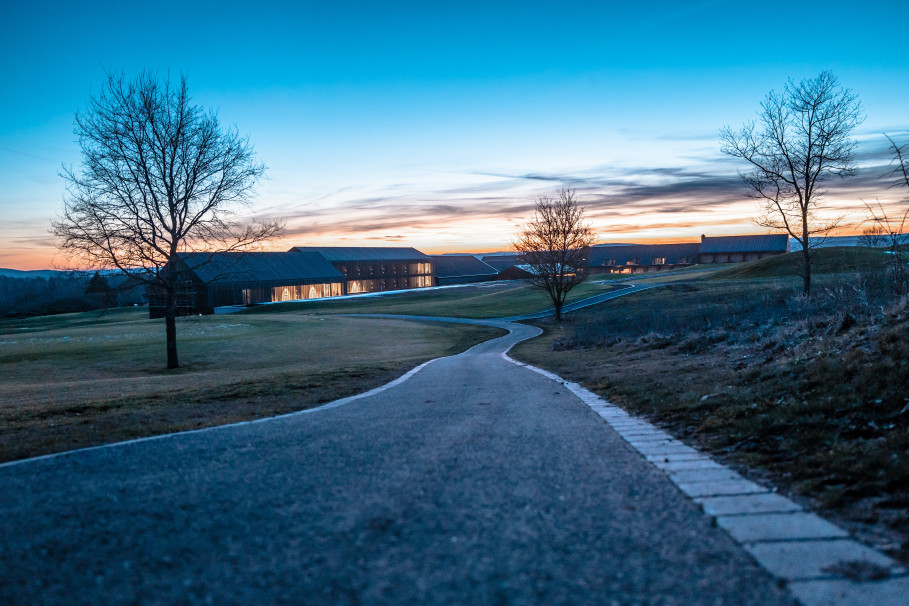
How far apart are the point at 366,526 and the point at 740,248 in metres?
129

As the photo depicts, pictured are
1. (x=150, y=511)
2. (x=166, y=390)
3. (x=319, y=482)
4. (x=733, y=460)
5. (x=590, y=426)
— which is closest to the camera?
(x=150, y=511)

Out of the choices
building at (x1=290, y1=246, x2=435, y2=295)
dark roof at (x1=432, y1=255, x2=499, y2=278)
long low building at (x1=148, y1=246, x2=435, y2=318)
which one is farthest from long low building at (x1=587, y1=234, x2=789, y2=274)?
long low building at (x1=148, y1=246, x2=435, y2=318)

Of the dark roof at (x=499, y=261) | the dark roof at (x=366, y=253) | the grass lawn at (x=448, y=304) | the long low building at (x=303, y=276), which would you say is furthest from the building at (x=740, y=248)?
the dark roof at (x=366, y=253)

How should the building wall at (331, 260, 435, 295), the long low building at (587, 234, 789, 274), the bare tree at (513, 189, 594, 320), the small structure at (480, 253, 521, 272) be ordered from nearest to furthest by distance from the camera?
the bare tree at (513, 189, 594, 320), the building wall at (331, 260, 435, 295), the long low building at (587, 234, 789, 274), the small structure at (480, 253, 521, 272)

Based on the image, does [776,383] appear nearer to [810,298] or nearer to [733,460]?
[733,460]

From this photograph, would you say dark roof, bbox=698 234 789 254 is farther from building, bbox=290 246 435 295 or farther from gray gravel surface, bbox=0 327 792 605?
gray gravel surface, bbox=0 327 792 605

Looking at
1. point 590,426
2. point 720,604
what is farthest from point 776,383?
point 720,604

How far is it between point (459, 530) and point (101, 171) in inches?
926

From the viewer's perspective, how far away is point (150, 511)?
430 centimetres

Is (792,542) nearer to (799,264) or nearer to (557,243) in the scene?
(557,243)

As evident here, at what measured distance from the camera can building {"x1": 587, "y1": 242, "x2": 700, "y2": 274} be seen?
125 metres

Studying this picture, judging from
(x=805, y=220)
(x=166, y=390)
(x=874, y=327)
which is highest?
(x=805, y=220)

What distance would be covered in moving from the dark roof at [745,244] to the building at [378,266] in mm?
61416

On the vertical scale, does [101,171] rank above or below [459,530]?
above
